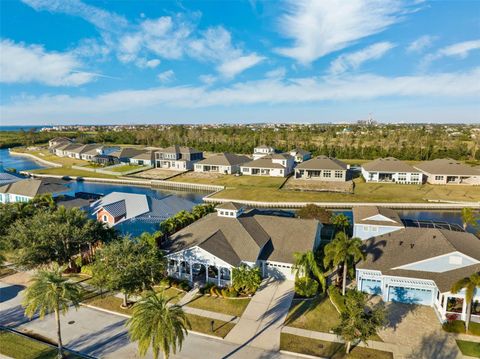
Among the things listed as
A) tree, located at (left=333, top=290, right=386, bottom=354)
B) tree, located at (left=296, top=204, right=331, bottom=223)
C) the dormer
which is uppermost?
the dormer

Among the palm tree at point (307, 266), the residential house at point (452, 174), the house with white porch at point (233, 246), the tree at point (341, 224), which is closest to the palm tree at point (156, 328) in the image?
the house with white porch at point (233, 246)

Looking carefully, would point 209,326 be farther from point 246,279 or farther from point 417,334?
point 417,334

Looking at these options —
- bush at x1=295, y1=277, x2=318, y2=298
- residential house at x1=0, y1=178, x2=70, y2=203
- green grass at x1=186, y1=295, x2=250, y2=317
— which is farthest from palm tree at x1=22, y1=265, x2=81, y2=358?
residential house at x1=0, y1=178, x2=70, y2=203

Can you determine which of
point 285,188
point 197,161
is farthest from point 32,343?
point 197,161

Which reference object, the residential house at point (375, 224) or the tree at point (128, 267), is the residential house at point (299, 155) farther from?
the tree at point (128, 267)

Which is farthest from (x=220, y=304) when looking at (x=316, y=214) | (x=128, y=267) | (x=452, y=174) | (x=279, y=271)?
(x=452, y=174)

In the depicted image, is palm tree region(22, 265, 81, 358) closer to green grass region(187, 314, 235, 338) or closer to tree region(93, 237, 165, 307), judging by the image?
tree region(93, 237, 165, 307)
